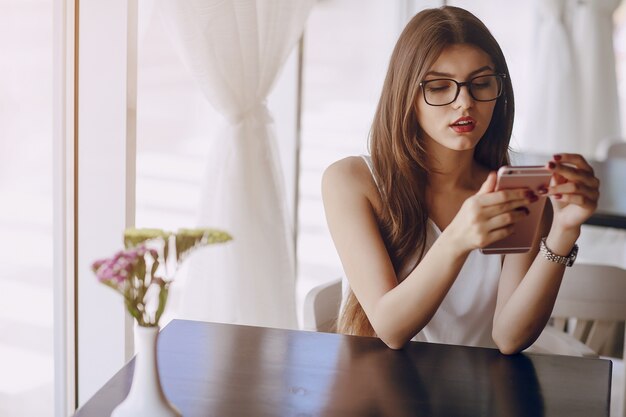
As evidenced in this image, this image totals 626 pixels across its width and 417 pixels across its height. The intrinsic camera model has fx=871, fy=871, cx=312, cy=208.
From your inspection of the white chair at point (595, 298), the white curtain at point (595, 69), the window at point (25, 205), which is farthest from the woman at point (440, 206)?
the white curtain at point (595, 69)

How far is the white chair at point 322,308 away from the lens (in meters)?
1.93

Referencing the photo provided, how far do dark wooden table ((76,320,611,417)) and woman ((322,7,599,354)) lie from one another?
0.33 ft

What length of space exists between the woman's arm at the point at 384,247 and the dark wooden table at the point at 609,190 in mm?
590

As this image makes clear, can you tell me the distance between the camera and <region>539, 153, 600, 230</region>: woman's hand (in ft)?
5.02

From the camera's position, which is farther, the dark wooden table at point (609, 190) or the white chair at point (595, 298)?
the dark wooden table at point (609, 190)

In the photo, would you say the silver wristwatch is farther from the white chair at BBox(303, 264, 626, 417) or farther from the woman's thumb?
the white chair at BBox(303, 264, 626, 417)

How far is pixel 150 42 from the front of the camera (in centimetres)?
610

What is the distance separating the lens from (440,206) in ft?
6.40

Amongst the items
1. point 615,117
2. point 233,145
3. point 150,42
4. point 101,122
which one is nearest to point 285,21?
point 233,145

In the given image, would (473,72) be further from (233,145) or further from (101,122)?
(233,145)

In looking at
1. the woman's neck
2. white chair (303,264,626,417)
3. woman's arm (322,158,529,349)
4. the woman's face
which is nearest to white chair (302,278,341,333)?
white chair (303,264,626,417)

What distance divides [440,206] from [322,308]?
0.35 meters

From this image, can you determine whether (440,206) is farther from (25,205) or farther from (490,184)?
(25,205)

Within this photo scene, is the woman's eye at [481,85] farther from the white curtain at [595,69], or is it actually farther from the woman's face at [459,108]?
the white curtain at [595,69]
